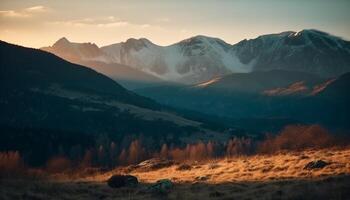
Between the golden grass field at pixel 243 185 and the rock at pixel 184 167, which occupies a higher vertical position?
the golden grass field at pixel 243 185

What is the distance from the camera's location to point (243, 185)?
4353 cm

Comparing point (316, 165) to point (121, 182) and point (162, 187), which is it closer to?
point (162, 187)

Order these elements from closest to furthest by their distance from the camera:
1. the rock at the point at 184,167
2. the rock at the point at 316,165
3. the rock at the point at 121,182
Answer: the rock at the point at 316,165, the rock at the point at 121,182, the rock at the point at 184,167

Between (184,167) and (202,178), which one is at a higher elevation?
(202,178)

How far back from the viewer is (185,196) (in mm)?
40562

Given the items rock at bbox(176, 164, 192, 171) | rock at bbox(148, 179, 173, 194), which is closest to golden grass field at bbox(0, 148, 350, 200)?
rock at bbox(148, 179, 173, 194)

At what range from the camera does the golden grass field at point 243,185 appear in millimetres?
37244

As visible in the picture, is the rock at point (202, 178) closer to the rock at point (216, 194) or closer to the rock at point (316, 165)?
the rock at point (216, 194)

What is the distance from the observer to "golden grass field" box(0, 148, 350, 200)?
122 feet

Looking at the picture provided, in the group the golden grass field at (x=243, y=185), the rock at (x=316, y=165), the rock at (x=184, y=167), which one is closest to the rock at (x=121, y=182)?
the golden grass field at (x=243, y=185)

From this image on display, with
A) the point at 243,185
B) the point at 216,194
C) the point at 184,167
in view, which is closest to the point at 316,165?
the point at 243,185

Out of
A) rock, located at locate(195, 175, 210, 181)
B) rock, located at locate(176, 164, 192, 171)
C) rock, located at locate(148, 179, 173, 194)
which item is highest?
rock, located at locate(148, 179, 173, 194)

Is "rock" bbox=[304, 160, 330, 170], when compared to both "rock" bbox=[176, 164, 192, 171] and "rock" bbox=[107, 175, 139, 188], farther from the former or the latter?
"rock" bbox=[176, 164, 192, 171]

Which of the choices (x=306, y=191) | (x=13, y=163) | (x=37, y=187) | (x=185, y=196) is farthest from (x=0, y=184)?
(x=13, y=163)
